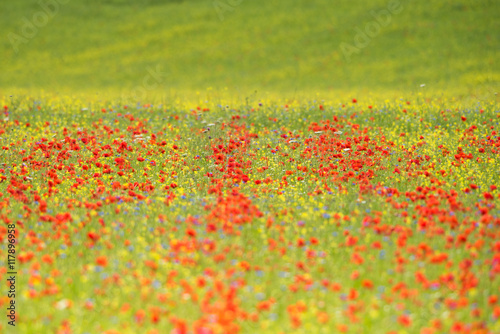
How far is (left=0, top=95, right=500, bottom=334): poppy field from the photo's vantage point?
4582 millimetres

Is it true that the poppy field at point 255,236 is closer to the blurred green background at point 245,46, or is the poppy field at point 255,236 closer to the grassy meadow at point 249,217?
the grassy meadow at point 249,217

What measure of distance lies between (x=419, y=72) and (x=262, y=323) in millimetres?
25496

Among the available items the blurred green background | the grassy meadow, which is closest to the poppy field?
the grassy meadow

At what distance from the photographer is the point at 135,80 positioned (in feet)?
98.7

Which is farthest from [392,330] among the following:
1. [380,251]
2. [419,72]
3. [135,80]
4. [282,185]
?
[135,80]

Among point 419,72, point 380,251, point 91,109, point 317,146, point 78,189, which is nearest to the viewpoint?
point 380,251

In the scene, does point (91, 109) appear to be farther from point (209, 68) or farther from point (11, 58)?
point (11, 58)

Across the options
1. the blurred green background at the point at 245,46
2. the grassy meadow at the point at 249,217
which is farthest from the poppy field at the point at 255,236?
the blurred green background at the point at 245,46

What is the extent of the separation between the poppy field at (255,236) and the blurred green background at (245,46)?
580 inches

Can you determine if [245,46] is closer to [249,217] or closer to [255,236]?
[249,217]

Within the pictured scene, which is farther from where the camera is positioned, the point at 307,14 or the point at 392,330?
the point at 307,14

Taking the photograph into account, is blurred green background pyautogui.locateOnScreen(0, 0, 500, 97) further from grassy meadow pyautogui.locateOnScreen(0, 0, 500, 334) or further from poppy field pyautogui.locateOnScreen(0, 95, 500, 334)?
poppy field pyautogui.locateOnScreen(0, 95, 500, 334)

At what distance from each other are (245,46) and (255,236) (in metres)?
28.5

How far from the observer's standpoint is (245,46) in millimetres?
33625
